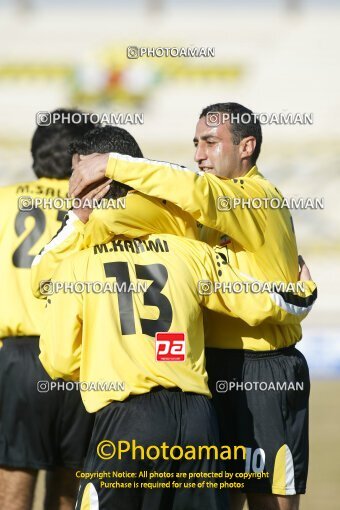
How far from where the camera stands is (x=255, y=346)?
4.46m

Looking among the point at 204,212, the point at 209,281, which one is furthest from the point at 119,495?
the point at 204,212

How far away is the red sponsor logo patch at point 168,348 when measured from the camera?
3.79 m

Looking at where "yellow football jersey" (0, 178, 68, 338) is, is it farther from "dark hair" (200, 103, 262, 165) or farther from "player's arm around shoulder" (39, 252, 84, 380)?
"dark hair" (200, 103, 262, 165)

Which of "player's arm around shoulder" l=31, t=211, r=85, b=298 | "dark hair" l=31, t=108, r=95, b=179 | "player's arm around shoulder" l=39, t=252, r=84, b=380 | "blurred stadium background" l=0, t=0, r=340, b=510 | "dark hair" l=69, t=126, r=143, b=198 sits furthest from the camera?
"blurred stadium background" l=0, t=0, r=340, b=510

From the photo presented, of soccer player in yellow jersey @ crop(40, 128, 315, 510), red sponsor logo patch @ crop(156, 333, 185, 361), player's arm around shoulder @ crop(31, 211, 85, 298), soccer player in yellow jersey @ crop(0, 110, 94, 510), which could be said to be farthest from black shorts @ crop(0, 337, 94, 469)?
red sponsor logo patch @ crop(156, 333, 185, 361)

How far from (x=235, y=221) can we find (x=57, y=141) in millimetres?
1566

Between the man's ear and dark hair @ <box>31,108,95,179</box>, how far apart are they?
3.83ft

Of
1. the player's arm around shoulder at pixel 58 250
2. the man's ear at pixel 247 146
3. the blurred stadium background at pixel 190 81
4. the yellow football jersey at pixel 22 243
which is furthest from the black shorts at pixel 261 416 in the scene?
the blurred stadium background at pixel 190 81

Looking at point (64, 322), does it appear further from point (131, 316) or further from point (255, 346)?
point (255, 346)

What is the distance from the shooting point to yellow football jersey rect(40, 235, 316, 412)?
12.5ft

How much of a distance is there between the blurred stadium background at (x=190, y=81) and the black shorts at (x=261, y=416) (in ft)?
48.5

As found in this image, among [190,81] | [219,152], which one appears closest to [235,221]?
[219,152]

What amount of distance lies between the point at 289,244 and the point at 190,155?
818 inches

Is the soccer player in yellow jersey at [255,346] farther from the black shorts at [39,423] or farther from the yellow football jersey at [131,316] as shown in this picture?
the black shorts at [39,423]
